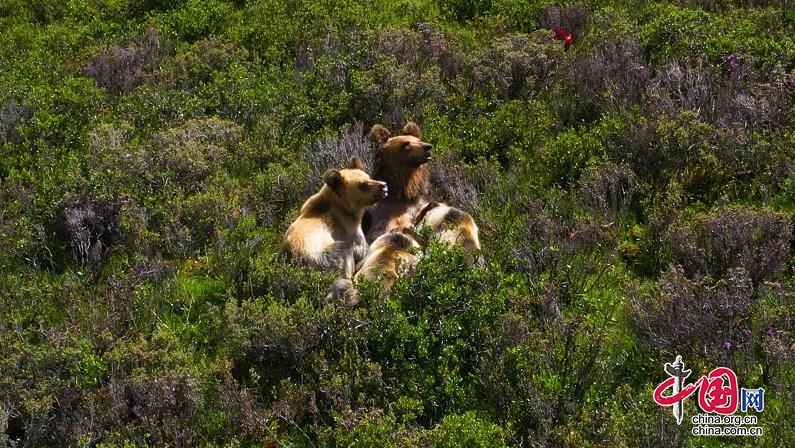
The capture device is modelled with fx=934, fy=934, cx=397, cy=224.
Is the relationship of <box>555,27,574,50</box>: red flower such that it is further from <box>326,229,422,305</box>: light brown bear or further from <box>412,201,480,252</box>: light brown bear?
<box>326,229,422,305</box>: light brown bear

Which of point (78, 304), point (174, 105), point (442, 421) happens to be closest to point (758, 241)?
point (442, 421)

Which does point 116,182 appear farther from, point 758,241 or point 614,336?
point 758,241

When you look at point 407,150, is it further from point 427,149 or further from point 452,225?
point 452,225

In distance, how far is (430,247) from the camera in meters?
8.02

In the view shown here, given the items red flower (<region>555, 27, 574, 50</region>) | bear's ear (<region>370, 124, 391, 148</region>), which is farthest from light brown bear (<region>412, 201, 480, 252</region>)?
red flower (<region>555, 27, 574, 50</region>)

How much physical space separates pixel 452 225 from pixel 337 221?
46.1 inches

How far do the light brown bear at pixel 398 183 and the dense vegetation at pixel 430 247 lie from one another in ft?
1.71

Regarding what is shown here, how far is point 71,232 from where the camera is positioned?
382 inches

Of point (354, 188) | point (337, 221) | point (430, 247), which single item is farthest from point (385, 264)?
point (354, 188)

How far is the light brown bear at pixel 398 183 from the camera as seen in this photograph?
396 inches

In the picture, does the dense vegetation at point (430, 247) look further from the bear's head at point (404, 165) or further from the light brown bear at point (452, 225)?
the bear's head at point (404, 165)

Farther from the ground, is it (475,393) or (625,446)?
(625,446)

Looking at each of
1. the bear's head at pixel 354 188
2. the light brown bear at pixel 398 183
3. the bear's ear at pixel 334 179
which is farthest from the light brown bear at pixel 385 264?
the light brown bear at pixel 398 183

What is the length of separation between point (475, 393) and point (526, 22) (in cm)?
935
